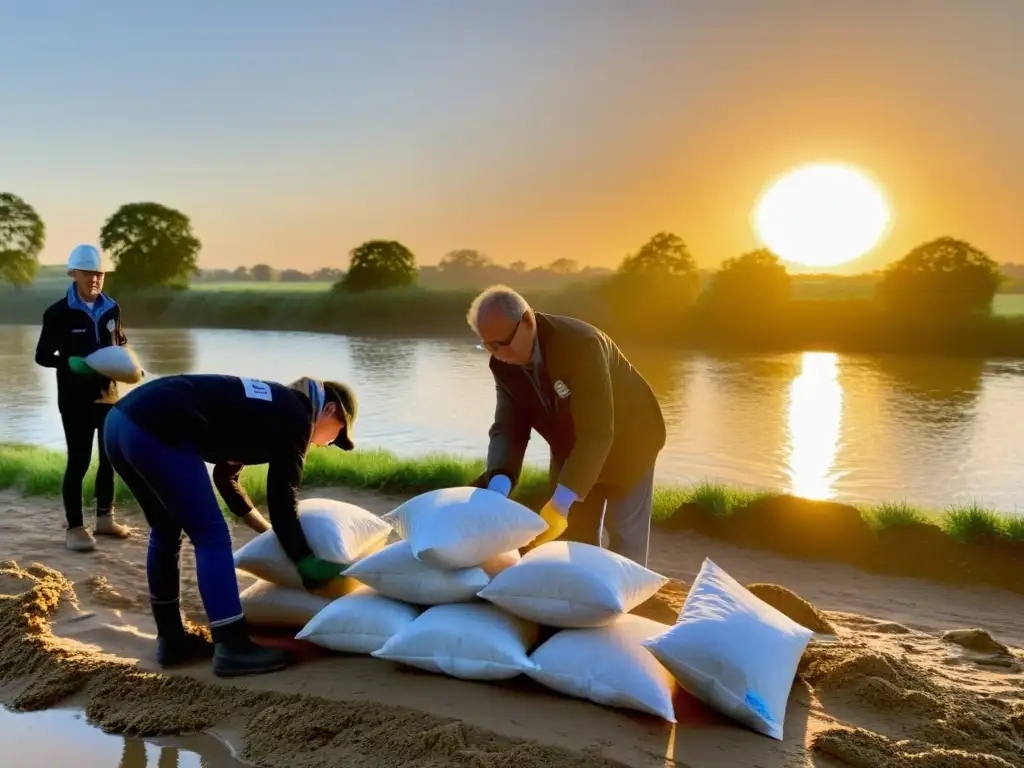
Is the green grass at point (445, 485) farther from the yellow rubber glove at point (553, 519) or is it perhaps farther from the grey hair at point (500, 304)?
the grey hair at point (500, 304)

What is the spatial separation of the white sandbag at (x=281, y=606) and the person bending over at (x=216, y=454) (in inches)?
11.3

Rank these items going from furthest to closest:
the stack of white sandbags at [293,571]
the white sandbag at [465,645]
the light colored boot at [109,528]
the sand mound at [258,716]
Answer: the light colored boot at [109,528], the stack of white sandbags at [293,571], the white sandbag at [465,645], the sand mound at [258,716]

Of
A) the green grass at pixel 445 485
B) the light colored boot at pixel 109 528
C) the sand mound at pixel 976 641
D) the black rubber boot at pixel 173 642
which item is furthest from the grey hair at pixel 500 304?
the light colored boot at pixel 109 528

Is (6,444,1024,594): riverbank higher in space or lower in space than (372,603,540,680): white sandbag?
lower

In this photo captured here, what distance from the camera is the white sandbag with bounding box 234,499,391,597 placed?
283cm

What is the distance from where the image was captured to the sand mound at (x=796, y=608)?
3244mm

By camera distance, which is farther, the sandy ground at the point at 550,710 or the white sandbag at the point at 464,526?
the white sandbag at the point at 464,526

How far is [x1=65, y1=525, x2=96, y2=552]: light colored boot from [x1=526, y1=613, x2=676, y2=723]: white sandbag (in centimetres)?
314

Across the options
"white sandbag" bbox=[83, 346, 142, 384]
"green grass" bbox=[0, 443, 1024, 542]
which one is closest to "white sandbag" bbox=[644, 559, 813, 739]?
"green grass" bbox=[0, 443, 1024, 542]

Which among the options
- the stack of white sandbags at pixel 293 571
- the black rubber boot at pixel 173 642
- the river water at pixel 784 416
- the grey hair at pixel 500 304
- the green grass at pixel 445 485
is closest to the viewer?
the grey hair at pixel 500 304

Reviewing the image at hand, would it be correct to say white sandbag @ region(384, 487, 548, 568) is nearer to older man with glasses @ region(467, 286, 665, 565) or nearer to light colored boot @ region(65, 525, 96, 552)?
older man with glasses @ region(467, 286, 665, 565)

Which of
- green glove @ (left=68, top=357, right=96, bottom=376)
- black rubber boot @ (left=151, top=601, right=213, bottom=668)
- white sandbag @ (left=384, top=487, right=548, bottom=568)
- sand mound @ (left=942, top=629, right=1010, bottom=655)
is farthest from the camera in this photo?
green glove @ (left=68, top=357, right=96, bottom=376)

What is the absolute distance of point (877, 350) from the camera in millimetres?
18688

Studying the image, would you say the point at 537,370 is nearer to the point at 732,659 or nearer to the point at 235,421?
the point at 235,421
